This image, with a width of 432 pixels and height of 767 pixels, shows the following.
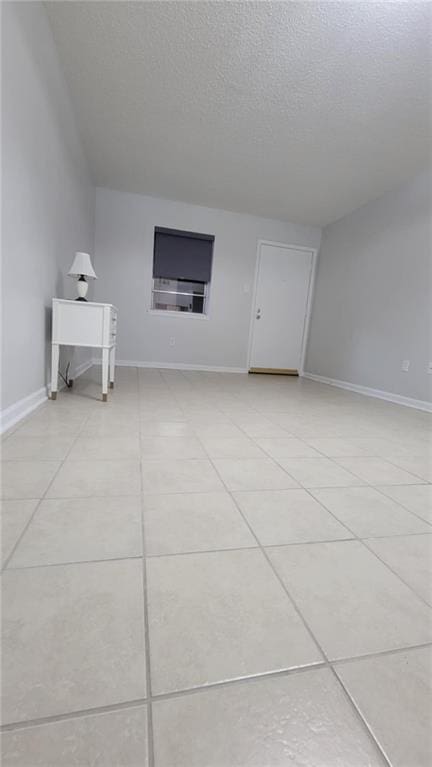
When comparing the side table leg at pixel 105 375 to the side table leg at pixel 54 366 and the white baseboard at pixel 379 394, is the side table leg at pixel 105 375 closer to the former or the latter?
the side table leg at pixel 54 366

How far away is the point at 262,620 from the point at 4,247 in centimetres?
177

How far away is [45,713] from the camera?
453 mm

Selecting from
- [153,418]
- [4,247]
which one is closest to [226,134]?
[4,247]

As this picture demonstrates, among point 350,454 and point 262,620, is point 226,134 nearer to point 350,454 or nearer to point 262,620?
point 350,454

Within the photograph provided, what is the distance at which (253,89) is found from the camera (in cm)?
226

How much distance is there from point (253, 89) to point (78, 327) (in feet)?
6.98

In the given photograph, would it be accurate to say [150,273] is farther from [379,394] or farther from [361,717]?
[361,717]

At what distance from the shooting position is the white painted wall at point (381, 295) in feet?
10.5

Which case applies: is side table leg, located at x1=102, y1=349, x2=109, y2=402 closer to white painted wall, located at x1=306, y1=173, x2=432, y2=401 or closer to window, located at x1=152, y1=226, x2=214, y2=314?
window, located at x1=152, y1=226, x2=214, y2=314

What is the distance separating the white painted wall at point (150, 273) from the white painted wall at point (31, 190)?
63.2 inches

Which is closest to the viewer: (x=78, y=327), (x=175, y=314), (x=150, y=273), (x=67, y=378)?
(x=78, y=327)

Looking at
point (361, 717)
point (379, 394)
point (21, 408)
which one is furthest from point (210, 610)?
point (379, 394)

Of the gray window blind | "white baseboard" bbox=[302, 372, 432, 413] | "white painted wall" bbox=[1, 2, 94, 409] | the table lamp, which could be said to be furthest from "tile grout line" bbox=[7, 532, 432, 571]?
the gray window blind

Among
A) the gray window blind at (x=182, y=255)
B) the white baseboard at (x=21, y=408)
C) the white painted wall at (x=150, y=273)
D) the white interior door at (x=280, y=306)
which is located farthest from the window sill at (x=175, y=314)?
the white baseboard at (x=21, y=408)
